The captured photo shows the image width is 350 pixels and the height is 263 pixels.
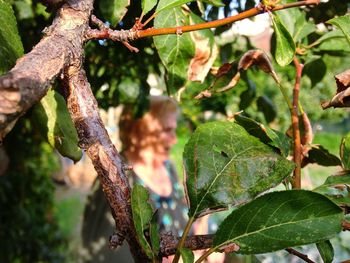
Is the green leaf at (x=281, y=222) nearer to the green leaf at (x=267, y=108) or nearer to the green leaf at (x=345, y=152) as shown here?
the green leaf at (x=345, y=152)

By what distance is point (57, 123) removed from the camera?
83cm

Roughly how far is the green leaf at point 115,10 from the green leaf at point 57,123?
0.15m

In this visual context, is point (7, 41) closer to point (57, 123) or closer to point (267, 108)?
point (57, 123)

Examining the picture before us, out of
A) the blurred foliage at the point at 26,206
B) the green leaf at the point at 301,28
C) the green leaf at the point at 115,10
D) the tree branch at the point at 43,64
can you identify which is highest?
the green leaf at the point at 115,10

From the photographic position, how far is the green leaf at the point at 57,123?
826 mm

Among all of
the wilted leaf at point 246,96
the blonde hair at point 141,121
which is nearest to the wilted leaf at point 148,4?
the wilted leaf at point 246,96

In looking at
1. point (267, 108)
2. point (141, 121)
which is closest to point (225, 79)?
point (267, 108)

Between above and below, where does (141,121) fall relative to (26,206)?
above

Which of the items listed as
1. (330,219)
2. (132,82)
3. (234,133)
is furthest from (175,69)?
(132,82)

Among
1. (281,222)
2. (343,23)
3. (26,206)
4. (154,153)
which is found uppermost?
(343,23)

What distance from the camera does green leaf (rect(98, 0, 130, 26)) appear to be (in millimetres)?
824

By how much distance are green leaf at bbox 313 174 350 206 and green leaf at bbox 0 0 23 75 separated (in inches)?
16.3

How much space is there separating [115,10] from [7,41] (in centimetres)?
22

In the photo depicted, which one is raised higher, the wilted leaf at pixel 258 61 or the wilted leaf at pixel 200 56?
the wilted leaf at pixel 200 56
